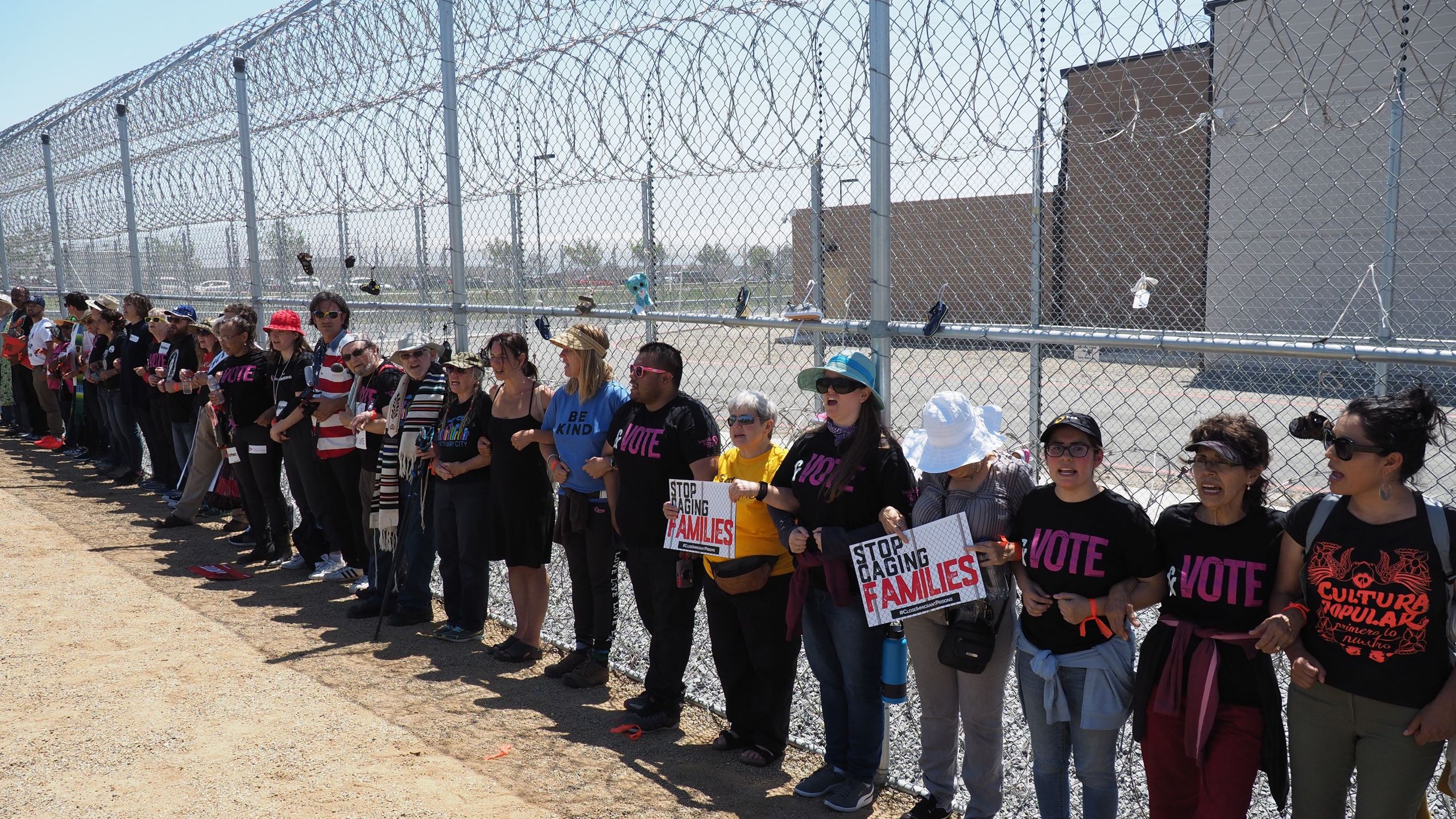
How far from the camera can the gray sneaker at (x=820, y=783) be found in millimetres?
4141

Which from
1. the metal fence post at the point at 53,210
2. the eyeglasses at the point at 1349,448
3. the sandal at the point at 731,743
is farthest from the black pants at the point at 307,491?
the metal fence post at the point at 53,210

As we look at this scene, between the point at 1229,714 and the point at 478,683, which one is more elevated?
the point at 1229,714

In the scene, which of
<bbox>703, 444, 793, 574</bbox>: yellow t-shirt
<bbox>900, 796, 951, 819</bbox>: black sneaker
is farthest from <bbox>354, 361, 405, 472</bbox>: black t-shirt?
<bbox>900, 796, 951, 819</bbox>: black sneaker

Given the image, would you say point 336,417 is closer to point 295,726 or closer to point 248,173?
point 295,726

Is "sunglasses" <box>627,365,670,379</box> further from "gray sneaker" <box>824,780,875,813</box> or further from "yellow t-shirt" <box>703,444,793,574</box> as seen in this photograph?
"gray sneaker" <box>824,780,875,813</box>

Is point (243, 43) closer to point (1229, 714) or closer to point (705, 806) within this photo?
point (705, 806)

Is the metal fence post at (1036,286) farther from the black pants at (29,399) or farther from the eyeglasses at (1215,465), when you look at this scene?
the black pants at (29,399)

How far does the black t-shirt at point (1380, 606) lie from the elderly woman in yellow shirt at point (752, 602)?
194 centimetres

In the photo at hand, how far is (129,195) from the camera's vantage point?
39.2 feet

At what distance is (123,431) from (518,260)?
6.48 meters

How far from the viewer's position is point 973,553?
136 inches

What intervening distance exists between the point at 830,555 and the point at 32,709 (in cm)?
402

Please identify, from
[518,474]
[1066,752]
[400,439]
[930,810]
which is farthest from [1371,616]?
[400,439]

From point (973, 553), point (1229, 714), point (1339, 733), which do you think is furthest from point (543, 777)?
point (1339, 733)
